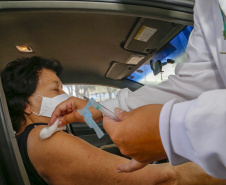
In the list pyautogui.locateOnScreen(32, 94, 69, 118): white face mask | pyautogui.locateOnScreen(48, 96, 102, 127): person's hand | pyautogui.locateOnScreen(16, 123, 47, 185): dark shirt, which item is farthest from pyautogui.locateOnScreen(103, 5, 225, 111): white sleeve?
pyautogui.locateOnScreen(32, 94, 69, 118): white face mask

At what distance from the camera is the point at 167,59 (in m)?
3.02

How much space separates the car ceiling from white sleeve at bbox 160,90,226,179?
850mm

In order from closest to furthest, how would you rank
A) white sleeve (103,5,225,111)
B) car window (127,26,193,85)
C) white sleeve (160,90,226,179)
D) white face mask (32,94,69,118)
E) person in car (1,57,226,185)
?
white sleeve (160,90,226,179)
white sleeve (103,5,225,111)
person in car (1,57,226,185)
white face mask (32,94,69,118)
car window (127,26,193,85)

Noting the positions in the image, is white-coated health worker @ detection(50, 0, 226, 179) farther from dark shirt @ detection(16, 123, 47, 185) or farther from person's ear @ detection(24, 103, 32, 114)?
person's ear @ detection(24, 103, 32, 114)

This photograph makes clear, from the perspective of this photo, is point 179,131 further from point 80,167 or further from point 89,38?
point 89,38

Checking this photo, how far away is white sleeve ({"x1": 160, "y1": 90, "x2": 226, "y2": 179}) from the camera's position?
44cm

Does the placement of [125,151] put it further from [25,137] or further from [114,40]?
[114,40]

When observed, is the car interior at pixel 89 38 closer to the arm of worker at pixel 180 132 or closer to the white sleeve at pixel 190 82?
the white sleeve at pixel 190 82

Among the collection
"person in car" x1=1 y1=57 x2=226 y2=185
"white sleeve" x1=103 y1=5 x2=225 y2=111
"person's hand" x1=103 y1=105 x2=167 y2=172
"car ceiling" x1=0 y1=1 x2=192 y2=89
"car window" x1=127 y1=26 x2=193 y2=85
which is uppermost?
"car ceiling" x1=0 y1=1 x2=192 y2=89

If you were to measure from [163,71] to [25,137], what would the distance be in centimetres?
242

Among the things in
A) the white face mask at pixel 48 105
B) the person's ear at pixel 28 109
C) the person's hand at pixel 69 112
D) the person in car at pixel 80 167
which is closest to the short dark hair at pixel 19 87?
the person's ear at pixel 28 109

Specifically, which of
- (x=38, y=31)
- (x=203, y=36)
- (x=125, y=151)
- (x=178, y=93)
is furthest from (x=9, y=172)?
(x=38, y=31)

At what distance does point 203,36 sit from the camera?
102 centimetres

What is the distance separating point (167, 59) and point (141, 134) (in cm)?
269
